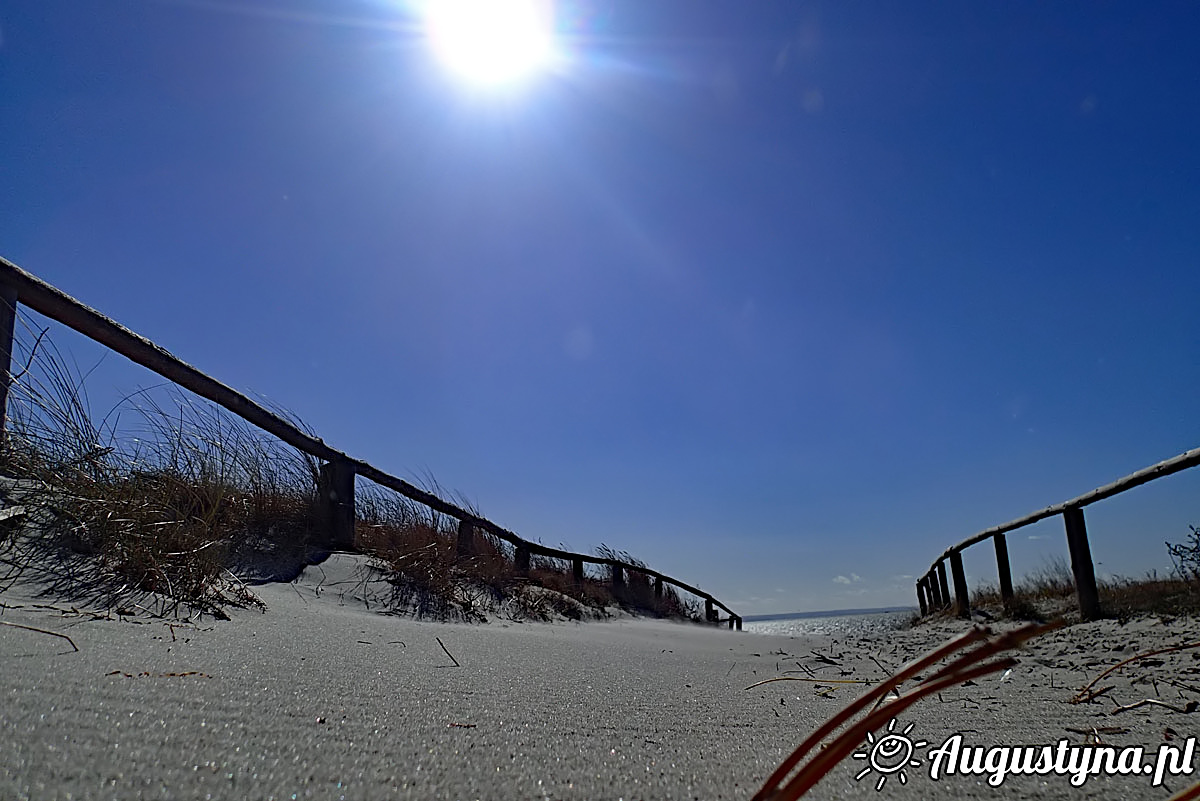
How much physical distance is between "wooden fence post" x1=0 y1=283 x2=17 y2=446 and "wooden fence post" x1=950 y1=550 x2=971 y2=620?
8587 mm

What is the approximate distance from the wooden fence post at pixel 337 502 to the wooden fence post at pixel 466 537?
4.34 feet

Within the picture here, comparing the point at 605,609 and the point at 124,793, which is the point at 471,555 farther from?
the point at 124,793

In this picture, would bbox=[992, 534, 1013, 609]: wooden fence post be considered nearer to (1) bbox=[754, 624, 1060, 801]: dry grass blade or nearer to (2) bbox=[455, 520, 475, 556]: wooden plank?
(2) bbox=[455, 520, 475, 556]: wooden plank

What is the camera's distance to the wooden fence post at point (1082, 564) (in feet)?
15.6

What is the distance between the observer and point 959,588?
27.1ft

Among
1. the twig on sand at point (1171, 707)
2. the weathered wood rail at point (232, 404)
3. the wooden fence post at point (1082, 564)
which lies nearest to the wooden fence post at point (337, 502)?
the weathered wood rail at point (232, 404)

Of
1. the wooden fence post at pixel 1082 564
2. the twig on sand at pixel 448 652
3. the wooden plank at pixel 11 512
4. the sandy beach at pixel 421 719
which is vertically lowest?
the sandy beach at pixel 421 719

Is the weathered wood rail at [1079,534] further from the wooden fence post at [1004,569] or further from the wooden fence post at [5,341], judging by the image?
the wooden fence post at [5,341]

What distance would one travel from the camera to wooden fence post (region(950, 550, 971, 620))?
7.88 metres

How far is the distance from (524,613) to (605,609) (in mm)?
2787

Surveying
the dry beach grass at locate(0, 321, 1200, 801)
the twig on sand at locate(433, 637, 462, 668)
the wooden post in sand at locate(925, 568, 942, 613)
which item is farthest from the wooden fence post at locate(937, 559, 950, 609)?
the twig on sand at locate(433, 637, 462, 668)

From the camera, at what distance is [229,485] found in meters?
3.83

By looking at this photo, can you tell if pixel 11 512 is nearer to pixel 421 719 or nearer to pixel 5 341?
pixel 5 341

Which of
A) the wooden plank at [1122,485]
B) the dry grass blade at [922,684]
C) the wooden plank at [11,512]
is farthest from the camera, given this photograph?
the wooden plank at [1122,485]
